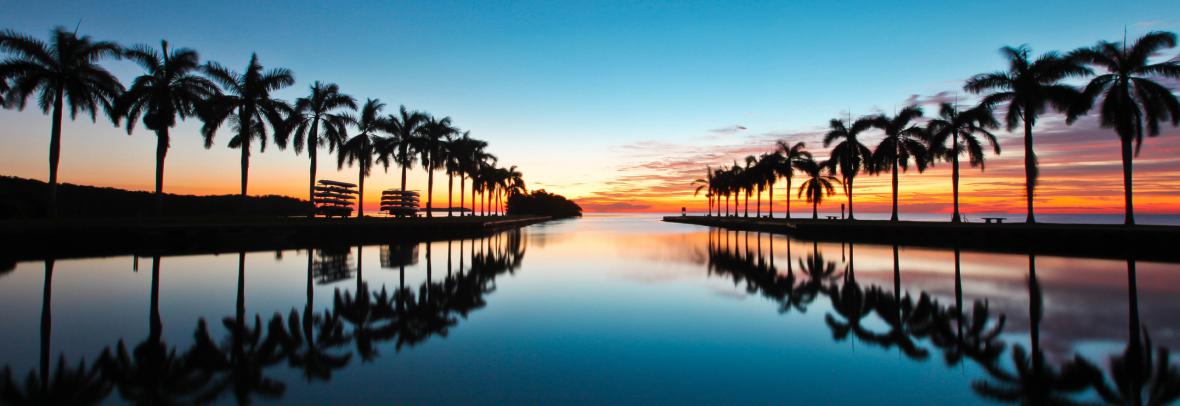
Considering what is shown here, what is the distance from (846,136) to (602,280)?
36.7 meters

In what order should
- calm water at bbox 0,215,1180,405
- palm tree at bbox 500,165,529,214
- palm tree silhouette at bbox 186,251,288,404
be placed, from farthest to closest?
palm tree at bbox 500,165,529,214 < calm water at bbox 0,215,1180,405 < palm tree silhouette at bbox 186,251,288,404

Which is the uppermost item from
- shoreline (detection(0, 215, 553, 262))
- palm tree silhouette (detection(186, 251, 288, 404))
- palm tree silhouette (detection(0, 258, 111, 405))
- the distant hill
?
the distant hill

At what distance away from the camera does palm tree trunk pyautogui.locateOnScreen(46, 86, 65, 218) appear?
24.4m

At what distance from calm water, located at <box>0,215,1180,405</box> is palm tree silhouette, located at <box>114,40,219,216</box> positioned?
14789mm

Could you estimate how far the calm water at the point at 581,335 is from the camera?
564 cm

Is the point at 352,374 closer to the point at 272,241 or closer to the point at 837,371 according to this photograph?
the point at 837,371

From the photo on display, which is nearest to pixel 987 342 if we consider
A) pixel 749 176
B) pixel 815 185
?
pixel 815 185

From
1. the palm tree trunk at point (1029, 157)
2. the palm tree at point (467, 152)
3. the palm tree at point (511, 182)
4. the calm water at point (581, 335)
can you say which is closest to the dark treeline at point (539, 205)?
the palm tree at point (511, 182)

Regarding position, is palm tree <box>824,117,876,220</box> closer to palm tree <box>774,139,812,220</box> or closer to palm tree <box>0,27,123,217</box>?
palm tree <box>774,139,812,220</box>

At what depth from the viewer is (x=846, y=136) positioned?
145 feet

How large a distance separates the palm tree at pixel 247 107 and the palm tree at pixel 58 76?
4.14 meters

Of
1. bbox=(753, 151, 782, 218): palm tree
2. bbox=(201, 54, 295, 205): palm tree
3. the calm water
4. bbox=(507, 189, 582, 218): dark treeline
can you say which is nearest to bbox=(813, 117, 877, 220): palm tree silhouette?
bbox=(753, 151, 782, 218): palm tree

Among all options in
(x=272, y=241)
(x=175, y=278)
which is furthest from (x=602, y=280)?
(x=272, y=241)

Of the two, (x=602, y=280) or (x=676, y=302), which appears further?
(x=602, y=280)
